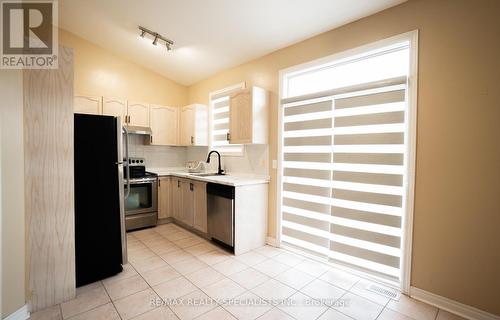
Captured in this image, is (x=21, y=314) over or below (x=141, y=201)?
below

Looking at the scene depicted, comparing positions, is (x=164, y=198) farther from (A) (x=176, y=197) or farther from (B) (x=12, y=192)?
(B) (x=12, y=192)

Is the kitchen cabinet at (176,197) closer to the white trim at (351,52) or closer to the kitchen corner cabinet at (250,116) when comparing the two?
the kitchen corner cabinet at (250,116)

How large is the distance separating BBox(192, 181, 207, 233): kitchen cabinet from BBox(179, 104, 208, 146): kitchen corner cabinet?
3.49 ft

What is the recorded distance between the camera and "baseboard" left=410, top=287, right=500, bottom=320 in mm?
1793

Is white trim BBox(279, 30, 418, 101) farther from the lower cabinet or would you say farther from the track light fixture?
the lower cabinet

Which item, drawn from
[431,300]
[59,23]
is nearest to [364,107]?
[431,300]

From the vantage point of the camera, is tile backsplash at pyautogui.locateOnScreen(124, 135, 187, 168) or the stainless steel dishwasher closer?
the stainless steel dishwasher

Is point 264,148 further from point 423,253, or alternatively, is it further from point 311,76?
point 423,253

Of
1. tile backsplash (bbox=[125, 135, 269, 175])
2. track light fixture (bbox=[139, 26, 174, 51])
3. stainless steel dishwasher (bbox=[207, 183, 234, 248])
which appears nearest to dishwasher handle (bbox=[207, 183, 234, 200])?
stainless steel dishwasher (bbox=[207, 183, 234, 248])

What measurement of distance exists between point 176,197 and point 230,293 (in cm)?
238

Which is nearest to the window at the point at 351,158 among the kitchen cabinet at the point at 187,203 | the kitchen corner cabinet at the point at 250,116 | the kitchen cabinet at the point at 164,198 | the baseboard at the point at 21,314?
the kitchen corner cabinet at the point at 250,116

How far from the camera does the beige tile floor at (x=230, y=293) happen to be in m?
1.87

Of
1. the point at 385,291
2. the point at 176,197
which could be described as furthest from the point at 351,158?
the point at 176,197

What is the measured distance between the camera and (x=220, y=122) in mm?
4305
